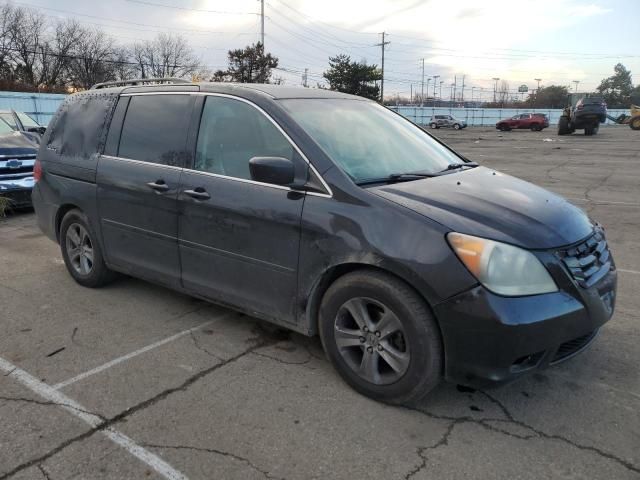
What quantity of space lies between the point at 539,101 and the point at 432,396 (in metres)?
99.2

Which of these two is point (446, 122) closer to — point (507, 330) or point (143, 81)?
point (143, 81)

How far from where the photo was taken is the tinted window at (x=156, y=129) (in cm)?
402

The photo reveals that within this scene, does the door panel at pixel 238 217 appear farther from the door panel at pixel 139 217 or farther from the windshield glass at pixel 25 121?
the windshield glass at pixel 25 121

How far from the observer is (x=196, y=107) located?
396 centimetres

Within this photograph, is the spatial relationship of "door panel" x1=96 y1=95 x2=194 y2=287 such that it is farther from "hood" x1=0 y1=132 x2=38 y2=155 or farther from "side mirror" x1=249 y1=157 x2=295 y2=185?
"hood" x1=0 y1=132 x2=38 y2=155

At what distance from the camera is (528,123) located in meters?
47.0

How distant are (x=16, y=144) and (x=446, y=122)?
161ft

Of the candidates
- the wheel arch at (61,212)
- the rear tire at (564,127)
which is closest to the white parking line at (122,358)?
the wheel arch at (61,212)

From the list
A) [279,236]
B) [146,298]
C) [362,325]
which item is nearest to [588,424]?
[362,325]

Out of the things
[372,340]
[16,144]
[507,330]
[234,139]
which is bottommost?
[372,340]

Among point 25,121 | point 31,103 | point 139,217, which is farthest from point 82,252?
point 31,103

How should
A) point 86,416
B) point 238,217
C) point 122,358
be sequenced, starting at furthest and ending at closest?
1. point 122,358
2. point 238,217
3. point 86,416

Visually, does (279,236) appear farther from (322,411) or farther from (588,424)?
(588,424)

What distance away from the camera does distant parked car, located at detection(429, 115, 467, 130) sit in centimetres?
5306
